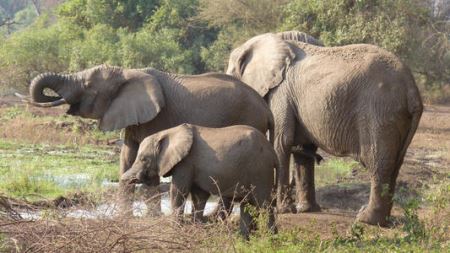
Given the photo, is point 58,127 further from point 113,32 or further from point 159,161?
point 159,161

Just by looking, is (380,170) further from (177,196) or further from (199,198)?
(177,196)

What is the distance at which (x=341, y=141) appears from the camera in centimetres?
1073

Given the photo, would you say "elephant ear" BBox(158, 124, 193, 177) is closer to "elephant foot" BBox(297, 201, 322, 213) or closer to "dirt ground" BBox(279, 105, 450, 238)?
"dirt ground" BBox(279, 105, 450, 238)

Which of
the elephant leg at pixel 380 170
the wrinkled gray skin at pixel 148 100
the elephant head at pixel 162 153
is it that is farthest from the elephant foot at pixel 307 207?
the elephant head at pixel 162 153

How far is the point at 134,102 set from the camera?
34.8ft

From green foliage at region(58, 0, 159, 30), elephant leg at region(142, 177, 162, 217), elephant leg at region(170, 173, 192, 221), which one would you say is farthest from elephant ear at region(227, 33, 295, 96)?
green foliage at region(58, 0, 159, 30)

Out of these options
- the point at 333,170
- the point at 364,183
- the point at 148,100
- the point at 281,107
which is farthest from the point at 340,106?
the point at 333,170

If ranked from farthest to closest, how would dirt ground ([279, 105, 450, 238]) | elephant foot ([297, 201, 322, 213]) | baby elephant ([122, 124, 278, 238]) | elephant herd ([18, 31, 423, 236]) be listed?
1. elephant foot ([297, 201, 322, 213])
2. dirt ground ([279, 105, 450, 238])
3. elephant herd ([18, 31, 423, 236])
4. baby elephant ([122, 124, 278, 238])

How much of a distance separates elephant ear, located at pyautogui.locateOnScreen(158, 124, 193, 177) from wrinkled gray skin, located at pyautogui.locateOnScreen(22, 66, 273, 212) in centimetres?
119

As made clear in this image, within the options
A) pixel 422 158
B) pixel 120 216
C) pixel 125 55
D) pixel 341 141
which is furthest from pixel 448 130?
pixel 120 216

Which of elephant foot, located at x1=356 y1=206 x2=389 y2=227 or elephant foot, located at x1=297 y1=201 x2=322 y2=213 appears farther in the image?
elephant foot, located at x1=297 y1=201 x2=322 y2=213

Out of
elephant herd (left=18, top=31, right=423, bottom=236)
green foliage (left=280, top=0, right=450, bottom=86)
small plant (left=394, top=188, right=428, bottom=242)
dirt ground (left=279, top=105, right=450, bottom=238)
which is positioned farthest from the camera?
green foliage (left=280, top=0, right=450, bottom=86)

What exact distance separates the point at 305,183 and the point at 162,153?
291 centimetres

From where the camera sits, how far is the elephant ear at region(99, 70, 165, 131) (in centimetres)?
1055
